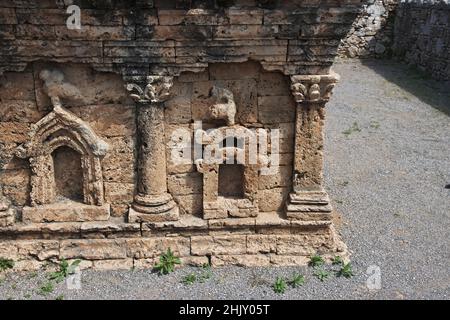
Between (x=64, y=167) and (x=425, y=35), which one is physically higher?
(x=425, y=35)

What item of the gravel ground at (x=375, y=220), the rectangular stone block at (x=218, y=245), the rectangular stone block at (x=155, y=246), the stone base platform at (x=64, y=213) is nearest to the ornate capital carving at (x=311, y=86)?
the rectangular stone block at (x=218, y=245)

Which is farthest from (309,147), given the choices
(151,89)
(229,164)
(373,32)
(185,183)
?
(373,32)

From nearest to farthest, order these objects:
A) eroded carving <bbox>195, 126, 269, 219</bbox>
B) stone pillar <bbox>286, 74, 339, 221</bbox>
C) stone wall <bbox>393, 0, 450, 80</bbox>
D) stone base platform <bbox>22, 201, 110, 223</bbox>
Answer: stone pillar <bbox>286, 74, 339, 221</bbox> → eroded carving <bbox>195, 126, 269, 219</bbox> → stone base platform <bbox>22, 201, 110, 223</bbox> → stone wall <bbox>393, 0, 450, 80</bbox>

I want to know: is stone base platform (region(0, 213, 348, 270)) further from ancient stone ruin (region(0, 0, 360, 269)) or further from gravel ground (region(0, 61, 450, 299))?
gravel ground (region(0, 61, 450, 299))

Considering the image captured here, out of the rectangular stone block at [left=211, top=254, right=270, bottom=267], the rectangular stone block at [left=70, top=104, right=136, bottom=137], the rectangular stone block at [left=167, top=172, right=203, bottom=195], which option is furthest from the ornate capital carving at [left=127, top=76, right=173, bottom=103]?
the rectangular stone block at [left=211, top=254, right=270, bottom=267]

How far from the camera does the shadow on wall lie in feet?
47.0

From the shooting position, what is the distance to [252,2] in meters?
5.08

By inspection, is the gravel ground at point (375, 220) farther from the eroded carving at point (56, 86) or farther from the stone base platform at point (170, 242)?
the eroded carving at point (56, 86)

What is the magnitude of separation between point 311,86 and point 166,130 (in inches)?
71.8

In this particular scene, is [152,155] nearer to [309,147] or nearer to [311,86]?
[309,147]

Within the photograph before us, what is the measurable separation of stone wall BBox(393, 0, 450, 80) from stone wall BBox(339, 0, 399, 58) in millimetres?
365

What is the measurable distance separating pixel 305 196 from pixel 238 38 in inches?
84.4

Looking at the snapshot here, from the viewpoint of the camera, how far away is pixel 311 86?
18.0 feet

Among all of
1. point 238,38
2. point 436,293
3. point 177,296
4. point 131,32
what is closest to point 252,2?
point 238,38
